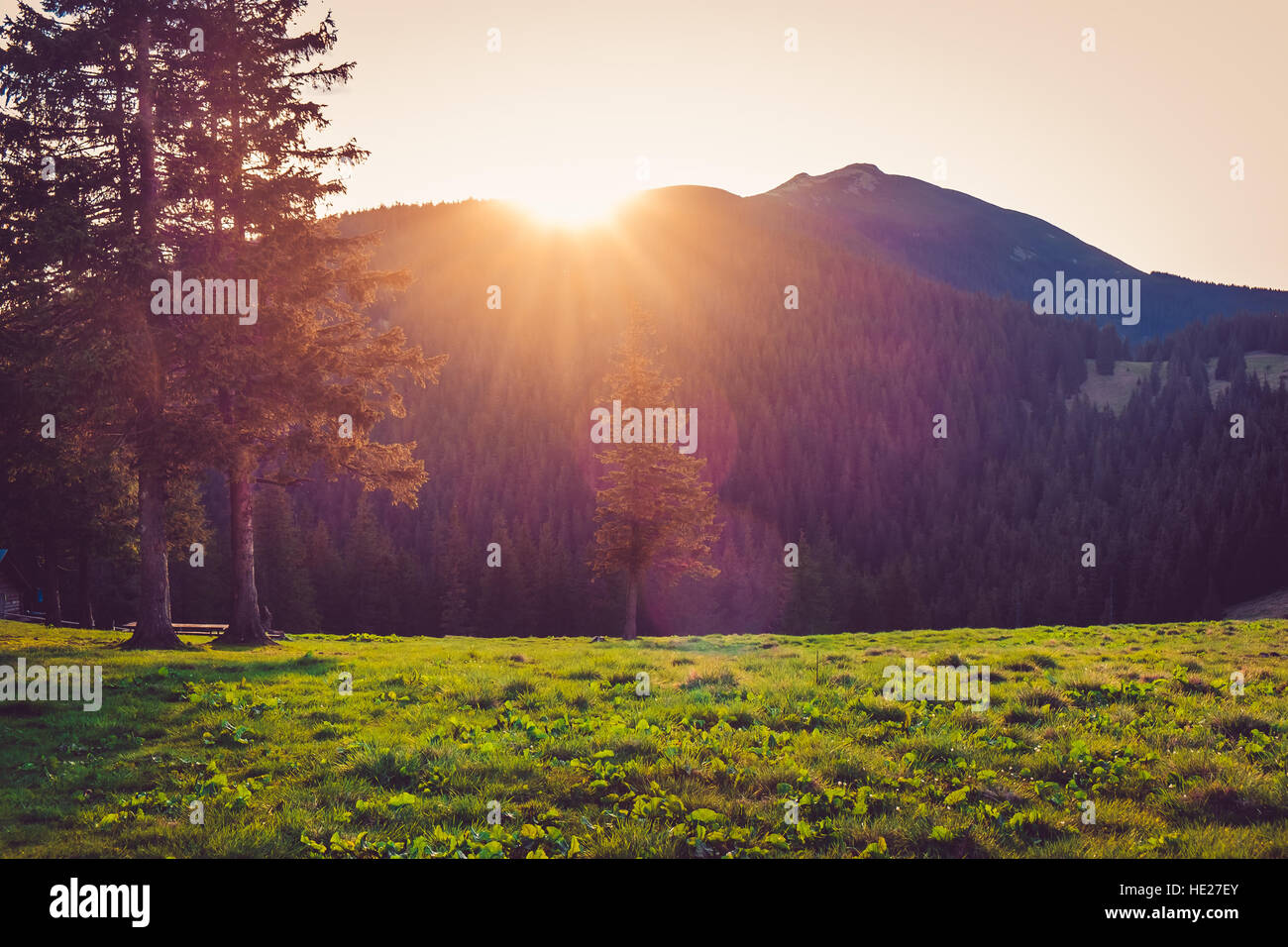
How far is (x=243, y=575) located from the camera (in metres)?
22.7

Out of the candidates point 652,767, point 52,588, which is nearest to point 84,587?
point 52,588

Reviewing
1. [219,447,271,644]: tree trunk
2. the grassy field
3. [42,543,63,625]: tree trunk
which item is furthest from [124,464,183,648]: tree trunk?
[42,543,63,625]: tree trunk

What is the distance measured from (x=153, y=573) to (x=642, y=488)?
2349cm

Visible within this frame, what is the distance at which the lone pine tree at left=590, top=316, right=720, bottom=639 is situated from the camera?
39.8 metres

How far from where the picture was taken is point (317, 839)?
279 inches

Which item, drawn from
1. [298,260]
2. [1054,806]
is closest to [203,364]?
[298,260]

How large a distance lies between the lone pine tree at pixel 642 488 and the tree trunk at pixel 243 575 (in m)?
19.1

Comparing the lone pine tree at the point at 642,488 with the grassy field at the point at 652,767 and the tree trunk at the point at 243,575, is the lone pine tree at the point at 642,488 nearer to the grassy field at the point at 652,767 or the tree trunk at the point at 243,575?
the tree trunk at the point at 243,575

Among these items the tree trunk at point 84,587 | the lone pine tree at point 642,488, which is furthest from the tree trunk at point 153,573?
the tree trunk at point 84,587

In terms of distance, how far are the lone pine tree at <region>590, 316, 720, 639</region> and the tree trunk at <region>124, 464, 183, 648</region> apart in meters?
21.5

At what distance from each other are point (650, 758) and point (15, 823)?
6439 mm

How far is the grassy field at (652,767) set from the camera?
22.9 feet

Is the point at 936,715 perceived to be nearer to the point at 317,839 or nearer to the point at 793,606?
the point at 317,839

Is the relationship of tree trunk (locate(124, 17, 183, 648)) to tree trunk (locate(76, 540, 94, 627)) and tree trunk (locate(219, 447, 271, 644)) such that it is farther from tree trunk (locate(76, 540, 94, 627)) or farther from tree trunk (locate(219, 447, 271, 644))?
tree trunk (locate(76, 540, 94, 627))
